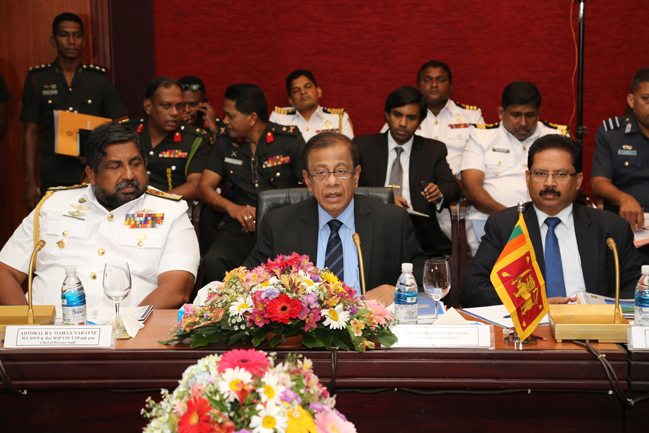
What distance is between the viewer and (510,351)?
62.0 inches

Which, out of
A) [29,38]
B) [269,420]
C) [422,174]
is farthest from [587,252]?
[29,38]

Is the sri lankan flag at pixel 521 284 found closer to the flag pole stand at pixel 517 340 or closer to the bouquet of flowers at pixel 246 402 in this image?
the flag pole stand at pixel 517 340

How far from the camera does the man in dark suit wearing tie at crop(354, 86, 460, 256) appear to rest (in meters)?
3.86

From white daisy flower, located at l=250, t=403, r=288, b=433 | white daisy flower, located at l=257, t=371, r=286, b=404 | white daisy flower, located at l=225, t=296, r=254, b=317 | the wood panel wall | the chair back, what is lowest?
white daisy flower, located at l=250, t=403, r=288, b=433

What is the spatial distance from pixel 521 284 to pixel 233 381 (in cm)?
95

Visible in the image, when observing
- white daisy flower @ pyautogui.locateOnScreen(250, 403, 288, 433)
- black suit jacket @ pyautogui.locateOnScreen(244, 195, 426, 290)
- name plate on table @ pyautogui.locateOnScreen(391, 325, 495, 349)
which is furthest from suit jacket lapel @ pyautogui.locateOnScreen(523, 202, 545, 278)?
white daisy flower @ pyautogui.locateOnScreen(250, 403, 288, 433)

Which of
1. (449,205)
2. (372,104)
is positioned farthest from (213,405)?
(372,104)

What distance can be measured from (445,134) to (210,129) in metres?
1.84

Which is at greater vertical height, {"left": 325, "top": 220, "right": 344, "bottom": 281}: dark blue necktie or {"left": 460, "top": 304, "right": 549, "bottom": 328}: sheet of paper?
{"left": 325, "top": 220, "right": 344, "bottom": 281}: dark blue necktie

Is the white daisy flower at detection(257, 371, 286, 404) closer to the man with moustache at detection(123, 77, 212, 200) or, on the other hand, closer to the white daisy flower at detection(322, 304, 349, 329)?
the white daisy flower at detection(322, 304, 349, 329)

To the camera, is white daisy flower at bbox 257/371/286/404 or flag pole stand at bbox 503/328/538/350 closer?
white daisy flower at bbox 257/371/286/404

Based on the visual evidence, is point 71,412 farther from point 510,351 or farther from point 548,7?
point 548,7

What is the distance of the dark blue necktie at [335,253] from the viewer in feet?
8.02

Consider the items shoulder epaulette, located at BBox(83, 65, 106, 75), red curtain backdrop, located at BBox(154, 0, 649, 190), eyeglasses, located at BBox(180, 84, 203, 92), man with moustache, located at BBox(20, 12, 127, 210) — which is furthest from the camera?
red curtain backdrop, located at BBox(154, 0, 649, 190)
